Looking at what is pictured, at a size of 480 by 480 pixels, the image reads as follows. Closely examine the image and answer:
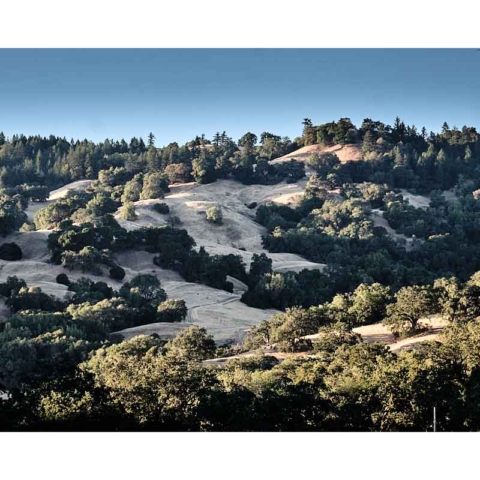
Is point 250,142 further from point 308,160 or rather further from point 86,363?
point 86,363

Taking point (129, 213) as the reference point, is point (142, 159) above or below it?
above

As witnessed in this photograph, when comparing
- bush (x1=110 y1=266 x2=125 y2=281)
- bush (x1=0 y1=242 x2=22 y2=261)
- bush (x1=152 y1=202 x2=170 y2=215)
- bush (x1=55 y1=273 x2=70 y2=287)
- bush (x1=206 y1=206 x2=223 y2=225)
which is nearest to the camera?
bush (x1=55 y1=273 x2=70 y2=287)

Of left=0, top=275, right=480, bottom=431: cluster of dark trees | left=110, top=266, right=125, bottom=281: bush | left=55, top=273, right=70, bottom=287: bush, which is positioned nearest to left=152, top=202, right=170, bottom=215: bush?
left=110, top=266, right=125, bottom=281: bush

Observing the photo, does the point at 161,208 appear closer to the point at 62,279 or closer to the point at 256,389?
the point at 62,279

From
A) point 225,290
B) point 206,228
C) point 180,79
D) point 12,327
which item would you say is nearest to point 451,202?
point 206,228

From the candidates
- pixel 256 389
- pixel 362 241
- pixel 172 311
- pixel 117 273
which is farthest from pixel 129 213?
pixel 256 389

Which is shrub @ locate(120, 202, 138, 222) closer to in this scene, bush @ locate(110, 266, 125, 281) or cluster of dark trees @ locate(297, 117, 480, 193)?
bush @ locate(110, 266, 125, 281)
